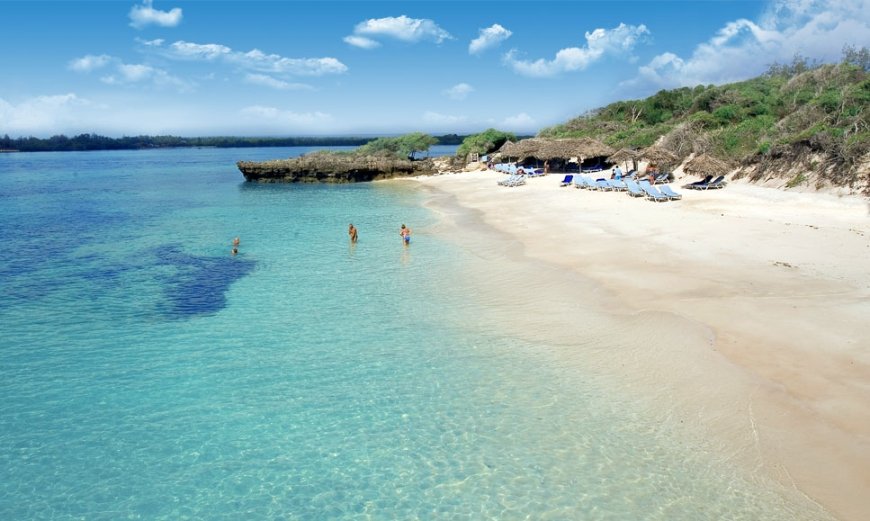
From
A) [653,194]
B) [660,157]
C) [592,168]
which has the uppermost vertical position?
[660,157]

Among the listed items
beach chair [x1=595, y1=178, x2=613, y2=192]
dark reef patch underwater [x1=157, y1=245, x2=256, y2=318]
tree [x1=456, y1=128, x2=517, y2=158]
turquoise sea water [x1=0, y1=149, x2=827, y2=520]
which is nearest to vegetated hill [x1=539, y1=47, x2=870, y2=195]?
beach chair [x1=595, y1=178, x2=613, y2=192]

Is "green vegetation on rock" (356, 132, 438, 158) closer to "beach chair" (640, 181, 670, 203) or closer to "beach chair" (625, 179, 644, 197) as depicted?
"beach chair" (625, 179, 644, 197)

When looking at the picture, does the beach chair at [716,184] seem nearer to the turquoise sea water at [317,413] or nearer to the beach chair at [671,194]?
the beach chair at [671,194]

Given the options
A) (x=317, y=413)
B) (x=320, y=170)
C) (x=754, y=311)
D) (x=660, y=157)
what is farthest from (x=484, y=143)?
(x=317, y=413)

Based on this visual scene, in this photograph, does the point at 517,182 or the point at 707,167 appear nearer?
the point at 707,167

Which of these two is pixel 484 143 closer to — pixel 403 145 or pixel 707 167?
pixel 403 145

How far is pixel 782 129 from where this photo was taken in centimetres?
3048

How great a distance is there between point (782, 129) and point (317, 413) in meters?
32.1

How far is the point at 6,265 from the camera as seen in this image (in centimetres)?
1952

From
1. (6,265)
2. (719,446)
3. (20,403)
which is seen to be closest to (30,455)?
(20,403)

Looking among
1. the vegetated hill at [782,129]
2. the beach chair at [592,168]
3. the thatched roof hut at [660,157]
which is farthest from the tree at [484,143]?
the thatched roof hut at [660,157]

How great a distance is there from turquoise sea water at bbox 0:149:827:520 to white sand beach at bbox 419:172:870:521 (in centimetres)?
81

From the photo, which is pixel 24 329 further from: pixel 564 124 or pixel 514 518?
pixel 564 124

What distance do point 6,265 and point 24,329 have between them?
8.94m
